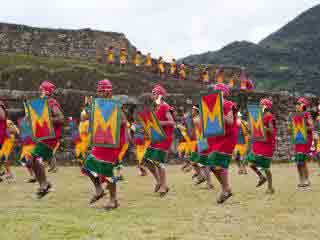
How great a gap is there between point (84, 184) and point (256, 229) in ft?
18.3

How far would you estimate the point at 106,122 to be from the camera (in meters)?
7.02

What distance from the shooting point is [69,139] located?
1828 cm

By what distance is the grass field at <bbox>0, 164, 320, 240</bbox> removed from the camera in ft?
18.3

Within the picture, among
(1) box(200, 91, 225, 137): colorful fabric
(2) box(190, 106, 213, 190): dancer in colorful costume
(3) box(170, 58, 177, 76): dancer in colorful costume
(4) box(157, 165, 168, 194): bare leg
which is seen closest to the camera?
(1) box(200, 91, 225, 137): colorful fabric

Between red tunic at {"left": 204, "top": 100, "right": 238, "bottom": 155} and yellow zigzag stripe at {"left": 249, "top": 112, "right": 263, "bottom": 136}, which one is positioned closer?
red tunic at {"left": 204, "top": 100, "right": 238, "bottom": 155}

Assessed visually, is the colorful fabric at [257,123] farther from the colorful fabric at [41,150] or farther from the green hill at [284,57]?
the green hill at [284,57]

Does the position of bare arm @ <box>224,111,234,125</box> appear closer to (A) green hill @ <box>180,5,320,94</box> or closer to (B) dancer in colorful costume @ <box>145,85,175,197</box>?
(B) dancer in colorful costume @ <box>145,85,175,197</box>

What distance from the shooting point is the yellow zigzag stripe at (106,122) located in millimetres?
6992

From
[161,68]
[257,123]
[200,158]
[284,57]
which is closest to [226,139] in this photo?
[257,123]

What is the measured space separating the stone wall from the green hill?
22.0 meters

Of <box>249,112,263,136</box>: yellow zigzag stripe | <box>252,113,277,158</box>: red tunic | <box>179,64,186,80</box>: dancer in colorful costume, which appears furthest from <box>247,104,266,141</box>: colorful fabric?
<box>179,64,186,80</box>: dancer in colorful costume

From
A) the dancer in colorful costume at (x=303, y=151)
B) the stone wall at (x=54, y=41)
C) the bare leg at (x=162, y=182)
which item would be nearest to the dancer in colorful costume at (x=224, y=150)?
the bare leg at (x=162, y=182)

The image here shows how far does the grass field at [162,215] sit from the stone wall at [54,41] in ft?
72.9

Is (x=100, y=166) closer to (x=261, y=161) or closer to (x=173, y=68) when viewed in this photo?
(x=261, y=161)
